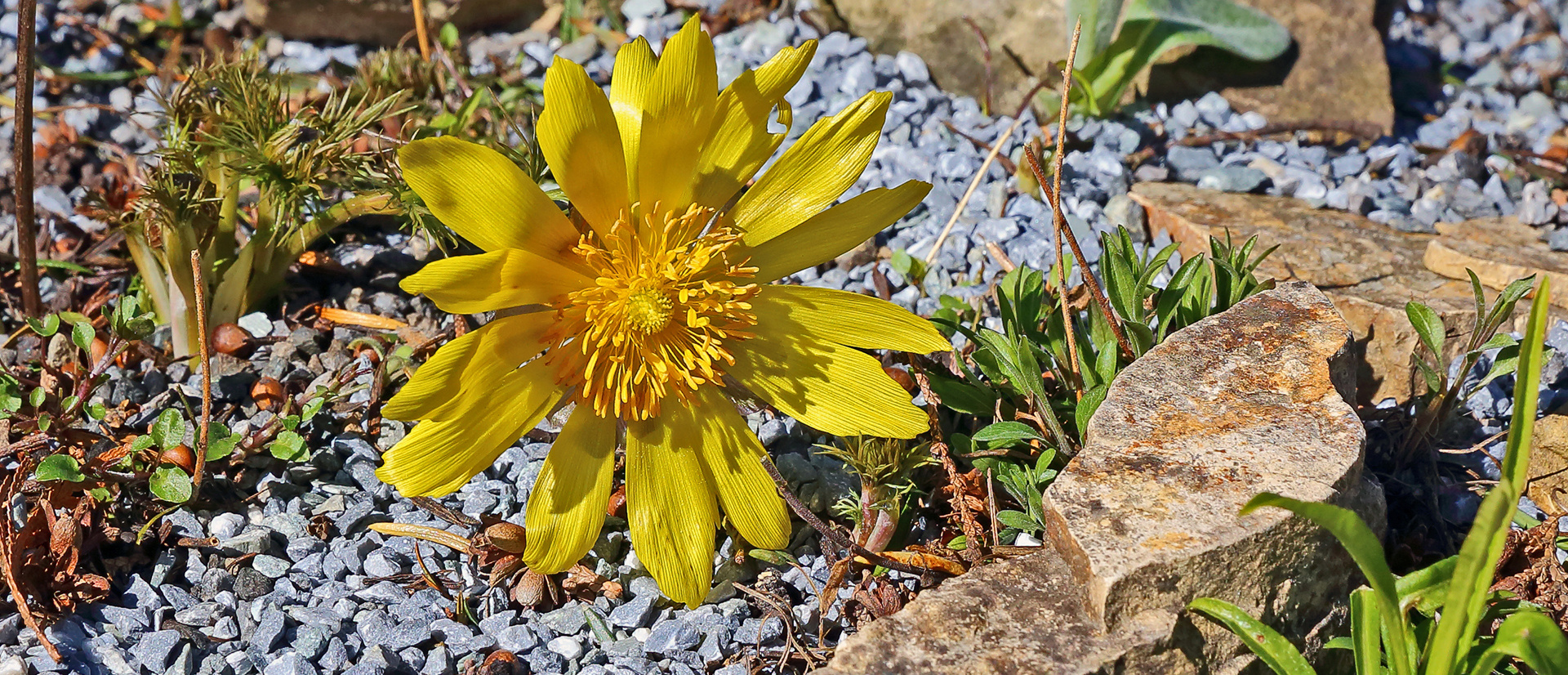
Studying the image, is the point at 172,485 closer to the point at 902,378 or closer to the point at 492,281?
the point at 492,281

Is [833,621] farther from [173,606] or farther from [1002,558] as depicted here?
[173,606]

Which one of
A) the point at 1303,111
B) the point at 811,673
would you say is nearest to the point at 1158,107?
the point at 1303,111

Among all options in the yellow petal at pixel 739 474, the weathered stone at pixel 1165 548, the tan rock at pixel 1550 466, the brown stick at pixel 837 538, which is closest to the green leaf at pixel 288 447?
the yellow petal at pixel 739 474

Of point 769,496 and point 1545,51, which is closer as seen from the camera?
point 769,496

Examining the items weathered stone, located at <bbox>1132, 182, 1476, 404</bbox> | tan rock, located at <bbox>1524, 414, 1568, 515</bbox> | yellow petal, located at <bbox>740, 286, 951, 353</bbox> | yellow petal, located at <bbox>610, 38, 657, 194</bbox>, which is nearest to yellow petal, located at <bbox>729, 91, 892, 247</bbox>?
yellow petal, located at <bbox>740, 286, 951, 353</bbox>

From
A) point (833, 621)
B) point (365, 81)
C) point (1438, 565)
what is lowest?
point (833, 621)

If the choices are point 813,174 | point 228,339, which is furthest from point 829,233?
point 228,339
